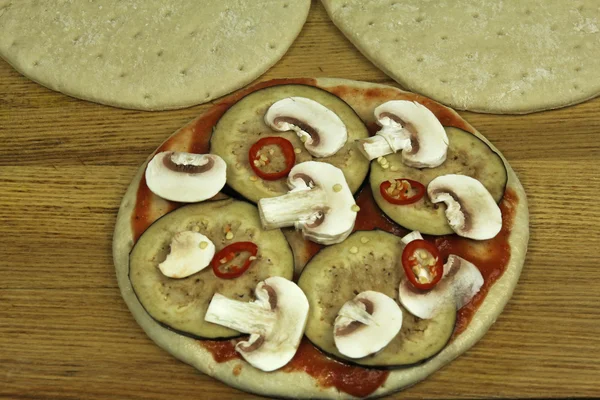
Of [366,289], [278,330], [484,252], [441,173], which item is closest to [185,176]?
[278,330]

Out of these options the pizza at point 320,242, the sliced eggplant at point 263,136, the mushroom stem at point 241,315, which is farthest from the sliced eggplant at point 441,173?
the mushroom stem at point 241,315

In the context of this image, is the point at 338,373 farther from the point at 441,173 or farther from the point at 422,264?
the point at 441,173

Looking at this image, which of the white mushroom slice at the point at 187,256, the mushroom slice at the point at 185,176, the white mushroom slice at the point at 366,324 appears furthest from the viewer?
the mushroom slice at the point at 185,176

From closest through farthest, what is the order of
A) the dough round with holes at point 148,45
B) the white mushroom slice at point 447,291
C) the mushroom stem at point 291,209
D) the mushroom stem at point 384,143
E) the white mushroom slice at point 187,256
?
the white mushroom slice at point 447,291
the white mushroom slice at point 187,256
the mushroom stem at point 291,209
the mushroom stem at point 384,143
the dough round with holes at point 148,45

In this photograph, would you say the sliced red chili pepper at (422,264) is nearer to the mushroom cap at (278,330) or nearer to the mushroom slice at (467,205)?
the mushroom slice at (467,205)

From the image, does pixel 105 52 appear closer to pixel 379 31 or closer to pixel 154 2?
pixel 154 2

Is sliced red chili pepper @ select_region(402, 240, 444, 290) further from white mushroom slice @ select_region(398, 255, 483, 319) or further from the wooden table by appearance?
the wooden table

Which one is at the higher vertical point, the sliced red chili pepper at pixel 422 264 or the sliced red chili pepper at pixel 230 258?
the sliced red chili pepper at pixel 422 264
